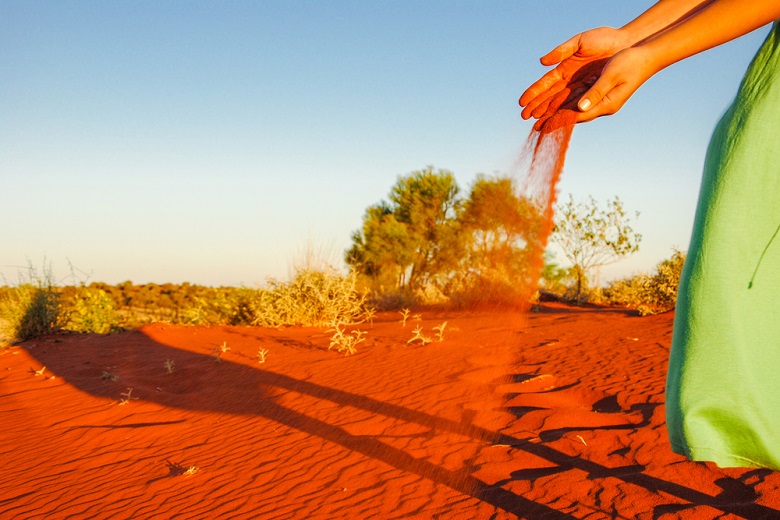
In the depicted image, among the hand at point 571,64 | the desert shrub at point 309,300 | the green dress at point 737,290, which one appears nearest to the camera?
the green dress at point 737,290

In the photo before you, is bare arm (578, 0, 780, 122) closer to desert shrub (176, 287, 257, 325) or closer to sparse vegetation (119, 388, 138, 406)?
sparse vegetation (119, 388, 138, 406)

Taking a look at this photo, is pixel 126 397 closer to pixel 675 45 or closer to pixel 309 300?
pixel 309 300

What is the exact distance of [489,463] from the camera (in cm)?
416

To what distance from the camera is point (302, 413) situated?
594cm

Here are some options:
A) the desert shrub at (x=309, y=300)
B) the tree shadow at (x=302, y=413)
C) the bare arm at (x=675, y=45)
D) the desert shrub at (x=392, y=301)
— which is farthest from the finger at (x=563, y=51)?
the desert shrub at (x=392, y=301)

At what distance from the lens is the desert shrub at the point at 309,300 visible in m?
12.0

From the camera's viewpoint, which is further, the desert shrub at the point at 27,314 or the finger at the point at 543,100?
the desert shrub at the point at 27,314

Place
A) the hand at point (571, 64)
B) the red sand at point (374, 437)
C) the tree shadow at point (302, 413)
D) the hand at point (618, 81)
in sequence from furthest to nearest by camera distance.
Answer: the red sand at point (374, 437), the tree shadow at point (302, 413), the hand at point (571, 64), the hand at point (618, 81)

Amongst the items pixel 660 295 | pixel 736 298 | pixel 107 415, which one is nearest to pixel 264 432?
pixel 107 415

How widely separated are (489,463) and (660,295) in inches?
389

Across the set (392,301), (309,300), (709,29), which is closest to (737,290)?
(709,29)

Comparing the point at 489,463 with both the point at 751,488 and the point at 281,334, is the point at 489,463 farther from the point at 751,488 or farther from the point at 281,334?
Result: the point at 281,334

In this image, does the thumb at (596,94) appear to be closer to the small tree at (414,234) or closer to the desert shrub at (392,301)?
the desert shrub at (392,301)

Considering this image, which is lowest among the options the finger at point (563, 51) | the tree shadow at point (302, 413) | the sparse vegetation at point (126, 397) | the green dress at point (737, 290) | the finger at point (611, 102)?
the sparse vegetation at point (126, 397)
